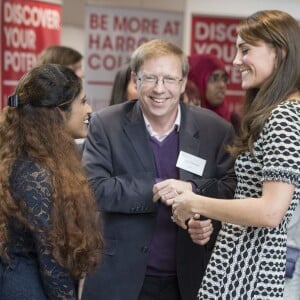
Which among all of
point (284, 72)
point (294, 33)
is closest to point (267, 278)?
point (284, 72)

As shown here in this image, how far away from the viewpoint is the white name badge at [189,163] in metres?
2.35

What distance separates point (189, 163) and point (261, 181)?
1.85 ft

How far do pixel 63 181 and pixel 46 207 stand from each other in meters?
0.09

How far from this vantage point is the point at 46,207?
1.82 metres

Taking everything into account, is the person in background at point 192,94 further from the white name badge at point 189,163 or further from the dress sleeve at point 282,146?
the dress sleeve at point 282,146

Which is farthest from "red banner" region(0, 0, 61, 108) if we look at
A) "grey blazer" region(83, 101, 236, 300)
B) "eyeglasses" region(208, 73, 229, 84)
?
"grey blazer" region(83, 101, 236, 300)

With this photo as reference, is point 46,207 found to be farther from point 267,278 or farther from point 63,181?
point 267,278

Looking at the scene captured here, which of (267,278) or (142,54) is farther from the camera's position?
(142,54)

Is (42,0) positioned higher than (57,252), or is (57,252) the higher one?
(42,0)

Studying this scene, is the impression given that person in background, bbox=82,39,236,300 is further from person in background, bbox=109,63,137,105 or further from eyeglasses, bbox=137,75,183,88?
person in background, bbox=109,63,137,105

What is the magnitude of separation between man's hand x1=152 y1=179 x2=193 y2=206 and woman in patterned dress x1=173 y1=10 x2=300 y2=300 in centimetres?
14

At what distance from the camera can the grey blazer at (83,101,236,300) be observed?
229 cm

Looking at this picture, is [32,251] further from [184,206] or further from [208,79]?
[208,79]

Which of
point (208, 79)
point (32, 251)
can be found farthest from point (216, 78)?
point (32, 251)
